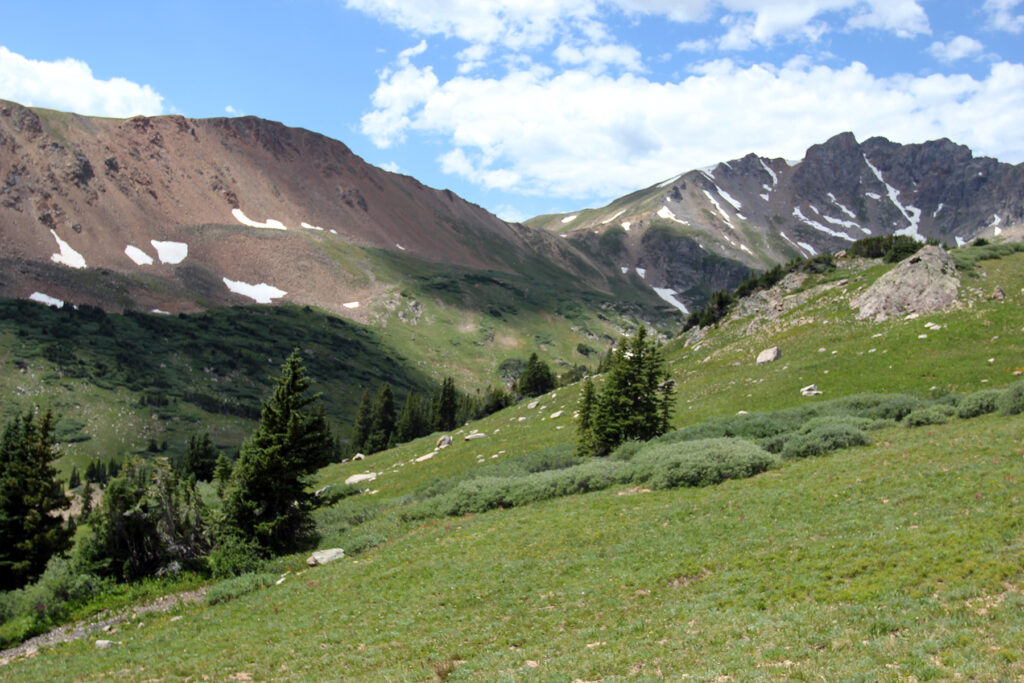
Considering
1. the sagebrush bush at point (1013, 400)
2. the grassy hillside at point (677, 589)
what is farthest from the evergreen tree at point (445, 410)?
the sagebrush bush at point (1013, 400)

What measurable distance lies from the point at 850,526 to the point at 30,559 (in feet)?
130

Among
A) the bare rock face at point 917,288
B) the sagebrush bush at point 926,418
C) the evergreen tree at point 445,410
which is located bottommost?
the sagebrush bush at point 926,418

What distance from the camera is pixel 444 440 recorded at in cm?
6575

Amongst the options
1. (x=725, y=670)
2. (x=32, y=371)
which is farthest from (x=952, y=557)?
(x=32, y=371)

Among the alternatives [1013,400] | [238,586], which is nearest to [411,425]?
[238,586]

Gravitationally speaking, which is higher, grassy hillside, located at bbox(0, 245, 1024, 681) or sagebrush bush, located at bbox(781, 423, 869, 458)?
sagebrush bush, located at bbox(781, 423, 869, 458)

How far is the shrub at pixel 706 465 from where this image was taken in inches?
1014

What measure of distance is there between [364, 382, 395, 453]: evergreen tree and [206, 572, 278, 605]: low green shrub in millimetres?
79191

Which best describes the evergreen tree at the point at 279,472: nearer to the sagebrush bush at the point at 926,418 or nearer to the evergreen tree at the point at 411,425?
the sagebrush bush at the point at 926,418

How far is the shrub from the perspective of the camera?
84.5ft

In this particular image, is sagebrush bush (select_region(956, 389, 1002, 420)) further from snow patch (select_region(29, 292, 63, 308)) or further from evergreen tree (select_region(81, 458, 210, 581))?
snow patch (select_region(29, 292, 63, 308))

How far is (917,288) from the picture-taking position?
51188 millimetres

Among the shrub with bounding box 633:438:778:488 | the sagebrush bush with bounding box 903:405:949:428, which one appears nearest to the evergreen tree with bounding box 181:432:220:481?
the shrub with bounding box 633:438:778:488

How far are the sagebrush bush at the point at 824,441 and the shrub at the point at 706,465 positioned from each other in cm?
158
